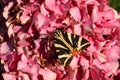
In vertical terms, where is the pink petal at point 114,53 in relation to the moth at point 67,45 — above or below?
below

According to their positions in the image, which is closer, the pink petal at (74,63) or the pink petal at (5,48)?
the pink petal at (74,63)

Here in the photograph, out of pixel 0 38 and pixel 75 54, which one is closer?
pixel 75 54

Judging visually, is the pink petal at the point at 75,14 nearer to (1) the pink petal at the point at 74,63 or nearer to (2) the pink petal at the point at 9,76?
(1) the pink petal at the point at 74,63

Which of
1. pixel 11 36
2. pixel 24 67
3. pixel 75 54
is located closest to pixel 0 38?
pixel 11 36

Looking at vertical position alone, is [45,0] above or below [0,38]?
Answer: above

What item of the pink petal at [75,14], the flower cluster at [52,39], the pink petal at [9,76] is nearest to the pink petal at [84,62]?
the flower cluster at [52,39]

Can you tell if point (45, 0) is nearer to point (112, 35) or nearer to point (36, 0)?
point (36, 0)

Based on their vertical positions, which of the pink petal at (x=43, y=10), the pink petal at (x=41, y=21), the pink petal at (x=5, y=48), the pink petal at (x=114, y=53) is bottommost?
the pink petal at (x=114, y=53)
